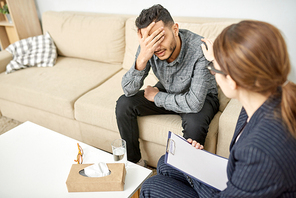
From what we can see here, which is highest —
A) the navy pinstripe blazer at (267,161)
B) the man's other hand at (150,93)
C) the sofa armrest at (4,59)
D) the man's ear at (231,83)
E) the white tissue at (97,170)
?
the man's ear at (231,83)

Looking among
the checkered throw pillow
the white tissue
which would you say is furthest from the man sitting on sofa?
the checkered throw pillow

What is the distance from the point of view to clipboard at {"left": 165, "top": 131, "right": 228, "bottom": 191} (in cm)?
96

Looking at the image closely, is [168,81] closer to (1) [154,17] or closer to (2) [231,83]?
(1) [154,17]

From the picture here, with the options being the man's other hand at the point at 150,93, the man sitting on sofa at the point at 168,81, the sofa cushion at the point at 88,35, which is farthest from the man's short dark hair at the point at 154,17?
the sofa cushion at the point at 88,35

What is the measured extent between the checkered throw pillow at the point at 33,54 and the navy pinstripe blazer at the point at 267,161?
209cm

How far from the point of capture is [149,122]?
149cm

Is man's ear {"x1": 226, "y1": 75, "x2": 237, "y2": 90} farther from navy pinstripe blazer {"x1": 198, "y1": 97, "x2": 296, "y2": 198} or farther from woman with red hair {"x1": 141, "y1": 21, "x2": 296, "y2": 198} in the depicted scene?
navy pinstripe blazer {"x1": 198, "y1": 97, "x2": 296, "y2": 198}

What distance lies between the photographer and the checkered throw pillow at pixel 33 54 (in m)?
2.28

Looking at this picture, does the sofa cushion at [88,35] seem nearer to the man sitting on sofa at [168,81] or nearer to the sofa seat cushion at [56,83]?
the sofa seat cushion at [56,83]

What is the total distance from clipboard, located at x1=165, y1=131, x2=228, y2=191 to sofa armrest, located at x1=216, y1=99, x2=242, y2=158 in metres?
0.31

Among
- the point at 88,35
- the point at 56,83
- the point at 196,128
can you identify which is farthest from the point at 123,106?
the point at 88,35

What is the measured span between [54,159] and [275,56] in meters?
1.12

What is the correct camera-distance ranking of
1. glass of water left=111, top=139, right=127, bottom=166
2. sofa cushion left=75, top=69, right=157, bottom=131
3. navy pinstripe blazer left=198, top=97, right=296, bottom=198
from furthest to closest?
sofa cushion left=75, top=69, right=157, bottom=131 → glass of water left=111, top=139, right=127, bottom=166 → navy pinstripe blazer left=198, top=97, right=296, bottom=198

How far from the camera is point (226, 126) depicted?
1.27m
